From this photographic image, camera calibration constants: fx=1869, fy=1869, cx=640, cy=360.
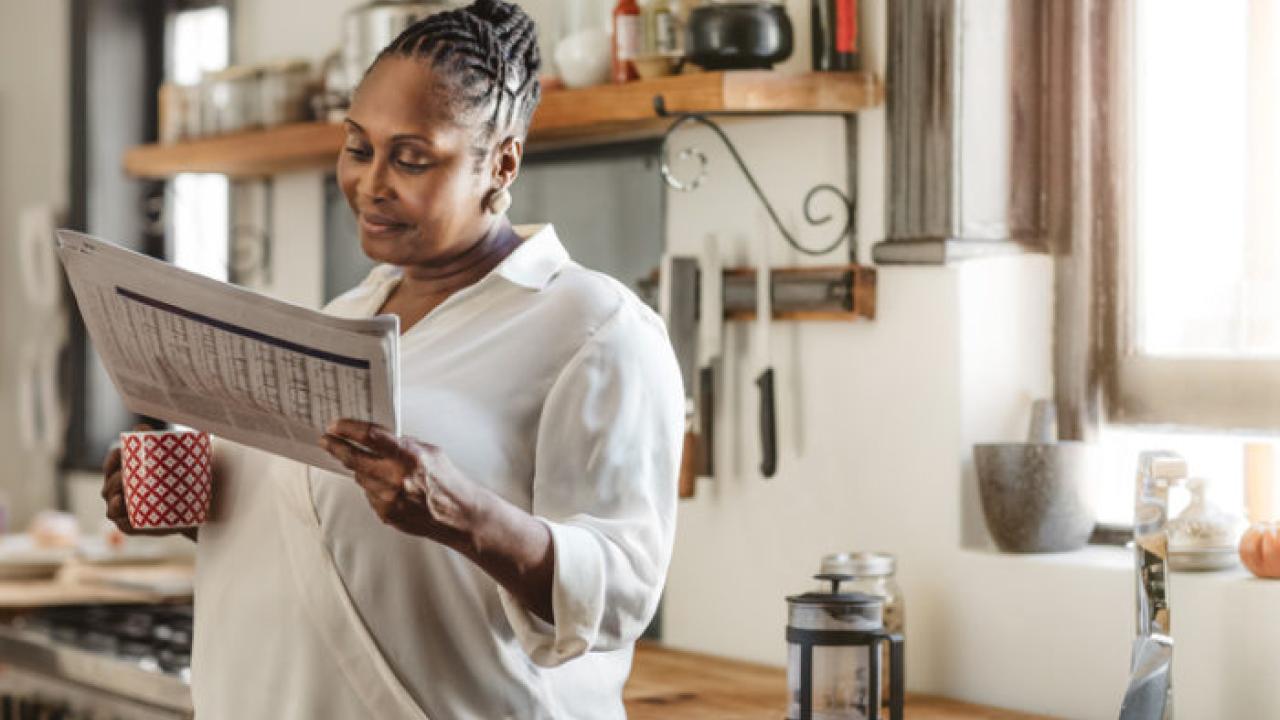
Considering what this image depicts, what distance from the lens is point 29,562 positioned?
138 inches

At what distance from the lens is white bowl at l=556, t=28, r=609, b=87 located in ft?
8.50

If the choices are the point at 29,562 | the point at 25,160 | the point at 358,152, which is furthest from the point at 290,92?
the point at 358,152

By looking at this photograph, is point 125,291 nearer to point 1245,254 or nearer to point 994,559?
point 994,559

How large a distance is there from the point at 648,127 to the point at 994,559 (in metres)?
0.85

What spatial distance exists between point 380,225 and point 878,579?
1002mm

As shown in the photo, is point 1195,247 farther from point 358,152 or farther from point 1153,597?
point 358,152

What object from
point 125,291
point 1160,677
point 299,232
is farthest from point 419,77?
point 299,232

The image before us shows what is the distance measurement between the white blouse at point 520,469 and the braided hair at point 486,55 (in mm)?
130

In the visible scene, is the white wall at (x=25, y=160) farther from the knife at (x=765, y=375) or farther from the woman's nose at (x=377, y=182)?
the woman's nose at (x=377, y=182)

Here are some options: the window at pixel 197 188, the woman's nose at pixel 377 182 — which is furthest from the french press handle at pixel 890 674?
the window at pixel 197 188

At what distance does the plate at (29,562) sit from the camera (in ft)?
11.4

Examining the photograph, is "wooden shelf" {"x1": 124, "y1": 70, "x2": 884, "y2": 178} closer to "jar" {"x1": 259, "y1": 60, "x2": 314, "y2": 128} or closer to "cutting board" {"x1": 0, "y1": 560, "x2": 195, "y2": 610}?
"jar" {"x1": 259, "y1": 60, "x2": 314, "y2": 128}

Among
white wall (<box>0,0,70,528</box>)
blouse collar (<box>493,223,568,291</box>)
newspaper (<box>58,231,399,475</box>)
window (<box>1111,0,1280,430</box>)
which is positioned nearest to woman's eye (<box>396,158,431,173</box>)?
blouse collar (<box>493,223,568,291</box>)

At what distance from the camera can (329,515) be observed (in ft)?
4.75
